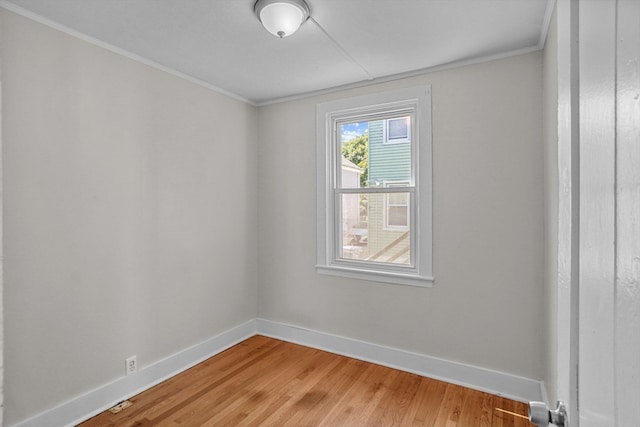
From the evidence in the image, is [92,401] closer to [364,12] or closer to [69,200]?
[69,200]

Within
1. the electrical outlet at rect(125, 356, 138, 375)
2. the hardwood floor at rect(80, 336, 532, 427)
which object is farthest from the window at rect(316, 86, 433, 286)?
the electrical outlet at rect(125, 356, 138, 375)

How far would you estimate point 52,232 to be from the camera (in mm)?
2033

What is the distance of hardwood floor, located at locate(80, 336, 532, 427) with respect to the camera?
2168 millimetres

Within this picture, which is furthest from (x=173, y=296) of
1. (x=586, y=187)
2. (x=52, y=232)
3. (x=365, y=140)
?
(x=586, y=187)

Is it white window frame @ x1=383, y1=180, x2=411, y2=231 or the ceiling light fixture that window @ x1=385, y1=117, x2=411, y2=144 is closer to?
white window frame @ x1=383, y1=180, x2=411, y2=231

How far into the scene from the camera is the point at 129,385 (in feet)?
7.95

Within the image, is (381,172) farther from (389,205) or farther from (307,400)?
(307,400)

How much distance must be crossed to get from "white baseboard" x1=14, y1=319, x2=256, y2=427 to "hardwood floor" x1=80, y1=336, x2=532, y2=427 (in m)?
0.06

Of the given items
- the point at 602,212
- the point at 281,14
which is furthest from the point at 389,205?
the point at 602,212

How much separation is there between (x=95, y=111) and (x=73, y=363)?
1620mm

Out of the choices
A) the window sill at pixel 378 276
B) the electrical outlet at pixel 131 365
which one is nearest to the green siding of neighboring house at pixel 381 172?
the window sill at pixel 378 276

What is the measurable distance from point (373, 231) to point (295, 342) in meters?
1.36

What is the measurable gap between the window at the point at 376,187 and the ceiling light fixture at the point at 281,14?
121cm

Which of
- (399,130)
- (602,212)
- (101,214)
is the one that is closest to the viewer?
(602,212)
